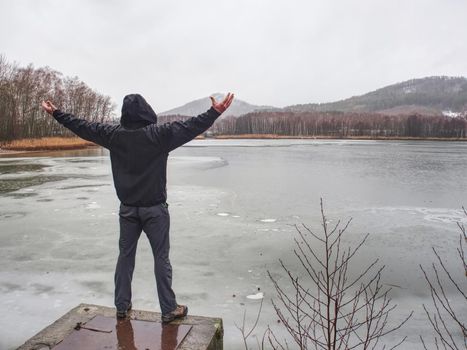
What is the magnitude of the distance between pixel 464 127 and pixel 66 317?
5351 inches

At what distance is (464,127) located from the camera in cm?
11725

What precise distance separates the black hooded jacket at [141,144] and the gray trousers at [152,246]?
0.30 feet

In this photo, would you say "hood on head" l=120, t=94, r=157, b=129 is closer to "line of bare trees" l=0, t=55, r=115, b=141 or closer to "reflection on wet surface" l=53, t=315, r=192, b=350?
"reflection on wet surface" l=53, t=315, r=192, b=350

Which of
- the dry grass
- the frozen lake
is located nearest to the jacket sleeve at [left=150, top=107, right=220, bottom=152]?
the frozen lake

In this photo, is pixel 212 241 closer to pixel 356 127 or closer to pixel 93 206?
pixel 93 206

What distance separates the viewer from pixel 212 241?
6488 millimetres

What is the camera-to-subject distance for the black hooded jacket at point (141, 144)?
3.08 metres

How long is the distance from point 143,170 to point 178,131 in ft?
1.45

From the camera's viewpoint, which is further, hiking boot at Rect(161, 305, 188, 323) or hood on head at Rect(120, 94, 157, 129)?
hiking boot at Rect(161, 305, 188, 323)

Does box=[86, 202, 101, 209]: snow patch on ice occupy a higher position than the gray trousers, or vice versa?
the gray trousers

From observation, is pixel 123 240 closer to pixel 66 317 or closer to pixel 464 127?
pixel 66 317

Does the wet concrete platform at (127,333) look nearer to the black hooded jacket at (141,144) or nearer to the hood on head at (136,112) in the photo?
the black hooded jacket at (141,144)

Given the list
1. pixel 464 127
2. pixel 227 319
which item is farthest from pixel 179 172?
pixel 464 127

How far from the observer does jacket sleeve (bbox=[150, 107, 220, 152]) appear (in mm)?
3023
